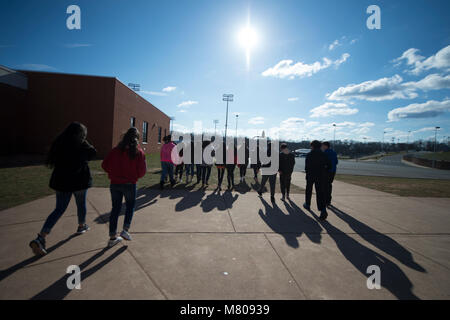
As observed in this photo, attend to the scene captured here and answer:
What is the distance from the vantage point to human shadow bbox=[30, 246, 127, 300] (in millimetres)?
2045

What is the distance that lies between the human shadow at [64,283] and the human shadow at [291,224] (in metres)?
2.80

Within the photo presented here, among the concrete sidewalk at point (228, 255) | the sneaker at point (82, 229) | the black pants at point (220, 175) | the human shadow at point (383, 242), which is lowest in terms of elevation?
the human shadow at point (383, 242)

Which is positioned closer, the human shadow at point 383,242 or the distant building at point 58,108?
the human shadow at point 383,242

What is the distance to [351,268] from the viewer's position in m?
2.78

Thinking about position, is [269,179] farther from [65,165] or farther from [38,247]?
[38,247]

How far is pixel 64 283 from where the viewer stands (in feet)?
7.36

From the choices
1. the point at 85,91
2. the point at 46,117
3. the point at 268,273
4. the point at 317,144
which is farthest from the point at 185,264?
the point at 46,117

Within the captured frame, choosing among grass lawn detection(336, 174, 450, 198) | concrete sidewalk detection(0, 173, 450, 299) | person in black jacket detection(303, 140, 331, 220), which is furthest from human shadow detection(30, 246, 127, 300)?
grass lawn detection(336, 174, 450, 198)

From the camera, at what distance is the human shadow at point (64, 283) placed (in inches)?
80.5

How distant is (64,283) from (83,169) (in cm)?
164

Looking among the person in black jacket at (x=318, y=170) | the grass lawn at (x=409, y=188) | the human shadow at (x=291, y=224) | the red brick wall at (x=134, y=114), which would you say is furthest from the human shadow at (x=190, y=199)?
the red brick wall at (x=134, y=114)

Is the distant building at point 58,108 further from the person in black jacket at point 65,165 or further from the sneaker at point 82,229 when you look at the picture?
the person in black jacket at point 65,165

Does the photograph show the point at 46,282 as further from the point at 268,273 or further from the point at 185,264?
the point at 268,273

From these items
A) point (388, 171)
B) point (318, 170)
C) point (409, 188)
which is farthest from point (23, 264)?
point (388, 171)
